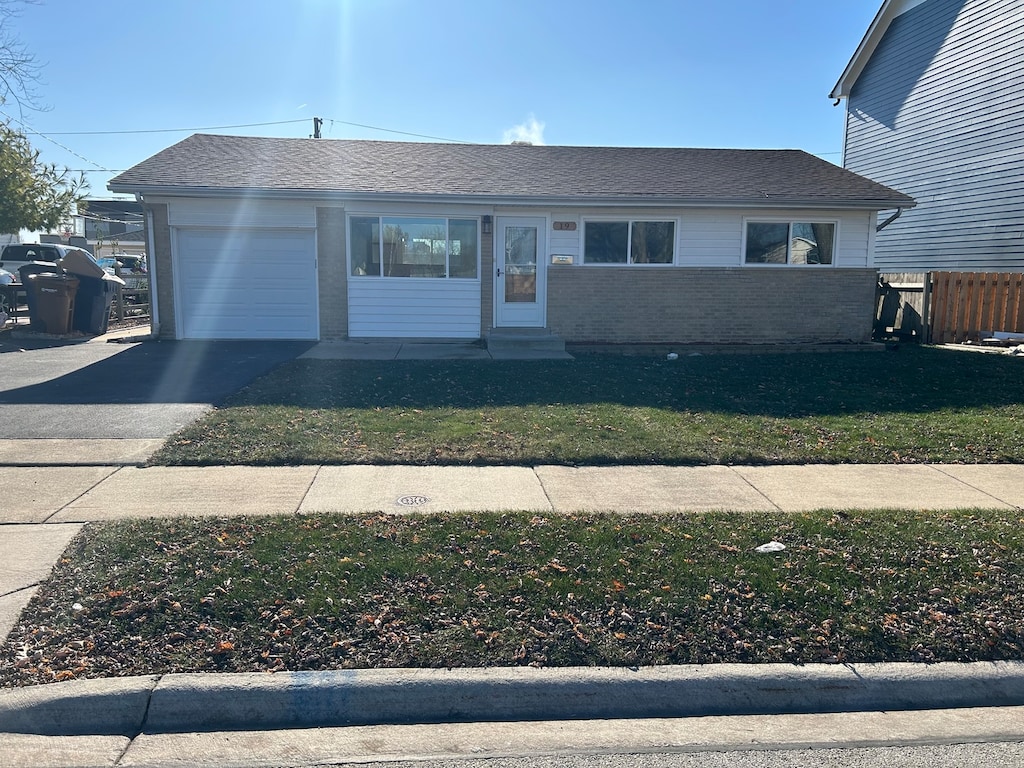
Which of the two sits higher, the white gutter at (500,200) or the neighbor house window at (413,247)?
the white gutter at (500,200)

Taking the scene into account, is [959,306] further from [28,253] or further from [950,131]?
[28,253]

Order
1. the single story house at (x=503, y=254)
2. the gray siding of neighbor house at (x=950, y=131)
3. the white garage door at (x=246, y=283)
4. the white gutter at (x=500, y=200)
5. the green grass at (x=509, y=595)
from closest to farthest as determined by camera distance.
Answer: the green grass at (x=509, y=595) → the white gutter at (x=500, y=200) → the single story house at (x=503, y=254) → the white garage door at (x=246, y=283) → the gray siding of neighbor house at (x=950, y=131)

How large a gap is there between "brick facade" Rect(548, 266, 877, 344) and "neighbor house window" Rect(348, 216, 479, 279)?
6.09ft

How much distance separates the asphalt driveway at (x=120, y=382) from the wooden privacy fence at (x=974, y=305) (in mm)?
13622

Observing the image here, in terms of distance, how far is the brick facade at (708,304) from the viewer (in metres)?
15.2

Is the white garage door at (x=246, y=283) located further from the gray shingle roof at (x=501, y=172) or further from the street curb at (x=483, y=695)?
the street curb at (x=483, y=695)

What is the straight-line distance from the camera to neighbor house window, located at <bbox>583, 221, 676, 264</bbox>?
15172 mm

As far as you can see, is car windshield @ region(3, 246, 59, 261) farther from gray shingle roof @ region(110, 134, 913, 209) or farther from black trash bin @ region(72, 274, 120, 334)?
black trash bin @ region(72, 274, 120, 334)

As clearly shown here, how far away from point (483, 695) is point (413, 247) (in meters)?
12.4

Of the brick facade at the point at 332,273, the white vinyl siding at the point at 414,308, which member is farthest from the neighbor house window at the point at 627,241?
the brick facade at the point at 332,273

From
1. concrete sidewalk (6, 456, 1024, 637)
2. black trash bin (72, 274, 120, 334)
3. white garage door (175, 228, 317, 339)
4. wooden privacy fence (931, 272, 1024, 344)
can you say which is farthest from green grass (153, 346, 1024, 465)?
black trash bin (72, 274, 120, 334)

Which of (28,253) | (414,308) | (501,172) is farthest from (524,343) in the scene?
(28,253)

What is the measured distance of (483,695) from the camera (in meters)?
3.47

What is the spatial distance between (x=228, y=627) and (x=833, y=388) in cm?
916
